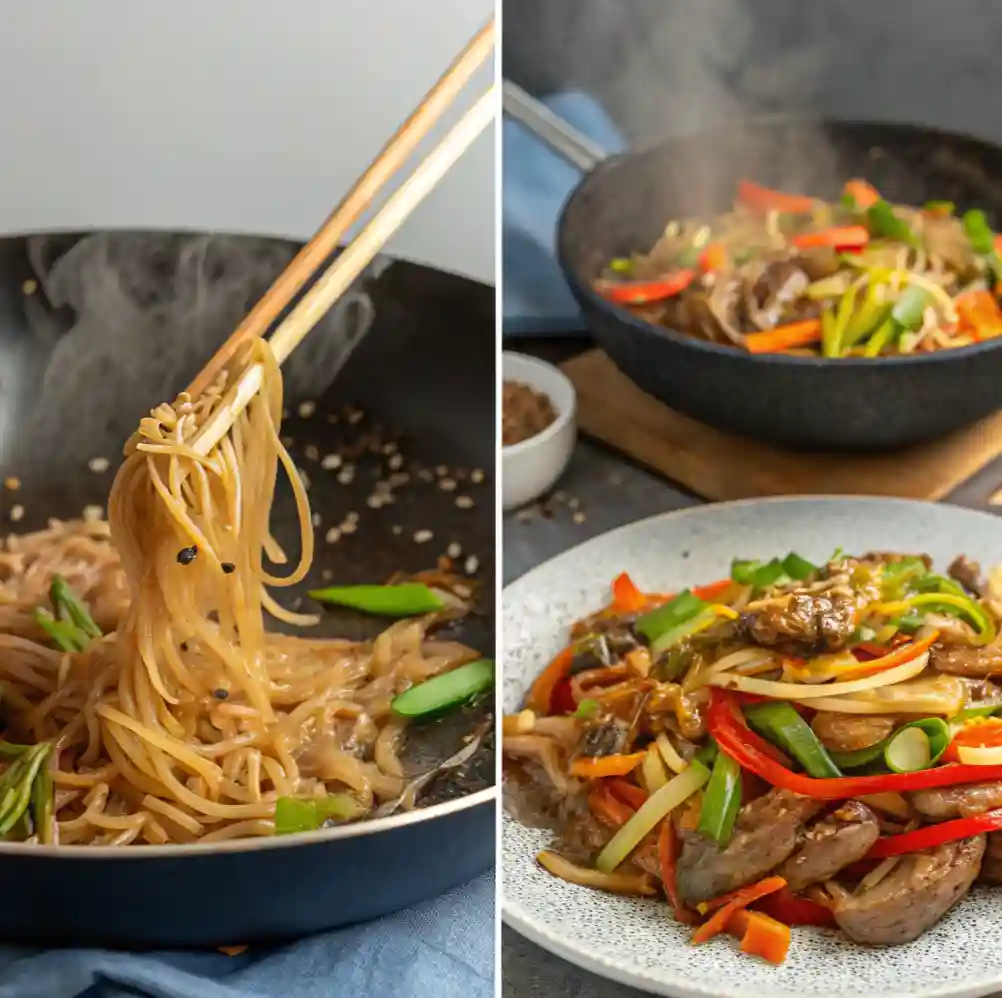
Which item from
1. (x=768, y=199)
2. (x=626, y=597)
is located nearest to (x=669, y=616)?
(x=626, y=597)

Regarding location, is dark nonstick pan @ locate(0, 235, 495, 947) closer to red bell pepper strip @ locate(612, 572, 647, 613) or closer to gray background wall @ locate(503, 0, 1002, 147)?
red bell pepper strip @ locate(612, 572, 647, 613)

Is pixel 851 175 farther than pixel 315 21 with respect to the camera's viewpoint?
Yes

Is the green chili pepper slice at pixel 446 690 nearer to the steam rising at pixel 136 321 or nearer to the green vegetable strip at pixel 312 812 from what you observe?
the green vegetable strip at pixel 312 812

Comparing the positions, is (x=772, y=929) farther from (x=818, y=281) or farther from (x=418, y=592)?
(x=818, y=281)

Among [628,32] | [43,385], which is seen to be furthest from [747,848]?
[628,32]

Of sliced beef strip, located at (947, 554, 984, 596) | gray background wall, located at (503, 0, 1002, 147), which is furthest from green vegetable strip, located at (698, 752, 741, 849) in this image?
gray background wall, located at (503, 0, 1002, 147)
